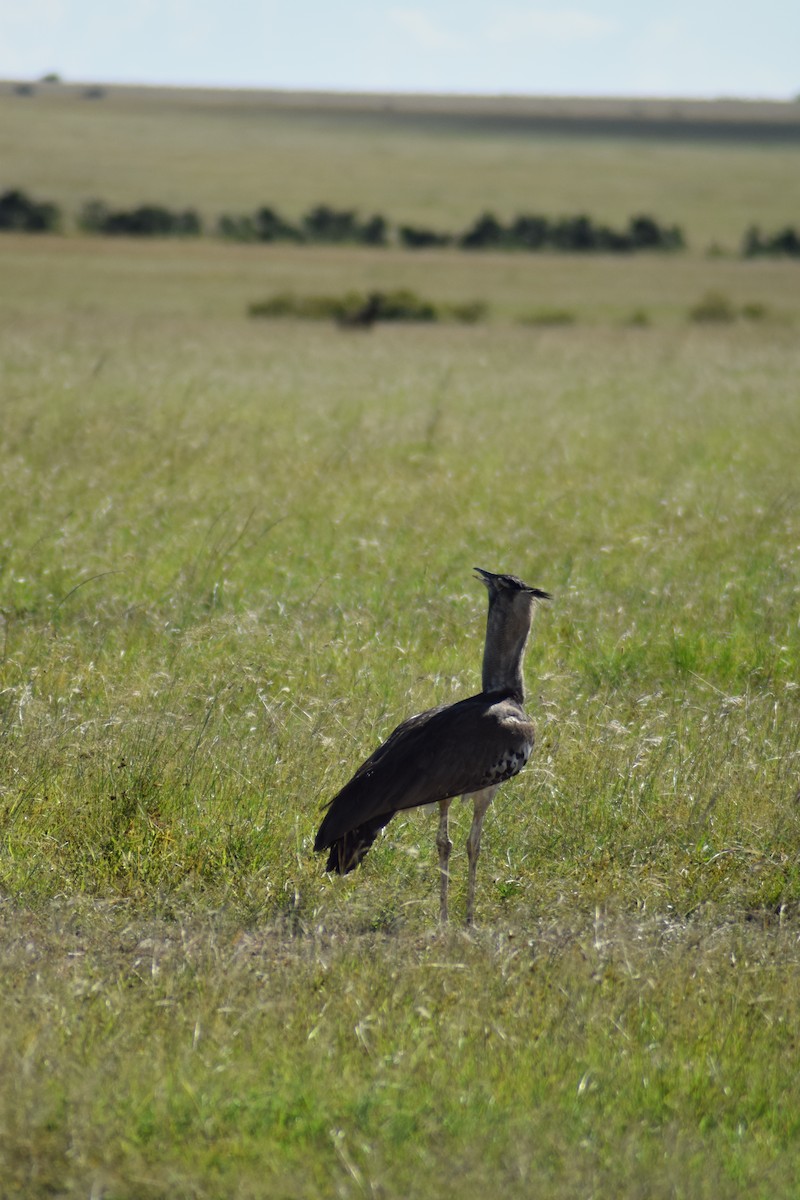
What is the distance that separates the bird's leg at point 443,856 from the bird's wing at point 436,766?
215 mm

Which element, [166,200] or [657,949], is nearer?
[657,949]

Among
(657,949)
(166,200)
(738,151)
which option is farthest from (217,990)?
(738,151)

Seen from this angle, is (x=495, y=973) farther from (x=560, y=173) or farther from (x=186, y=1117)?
(x=560, y=173)

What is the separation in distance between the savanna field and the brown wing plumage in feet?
1.01

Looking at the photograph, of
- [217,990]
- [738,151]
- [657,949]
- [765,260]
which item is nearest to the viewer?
[217,990]

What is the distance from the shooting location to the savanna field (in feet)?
11.8

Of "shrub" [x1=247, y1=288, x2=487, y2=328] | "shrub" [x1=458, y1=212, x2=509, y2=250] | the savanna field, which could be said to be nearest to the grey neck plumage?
the savanna field

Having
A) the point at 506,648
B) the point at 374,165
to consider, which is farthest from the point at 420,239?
the point at 506,648

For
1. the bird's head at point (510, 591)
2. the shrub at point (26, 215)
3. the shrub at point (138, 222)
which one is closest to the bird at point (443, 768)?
the bird's head at point (510, 591)

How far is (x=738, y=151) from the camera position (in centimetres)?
11775

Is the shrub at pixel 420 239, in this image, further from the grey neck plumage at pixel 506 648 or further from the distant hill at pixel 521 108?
the distant hill at pixel 521 108

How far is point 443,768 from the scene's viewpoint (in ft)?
16.1

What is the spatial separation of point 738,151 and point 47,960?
123m

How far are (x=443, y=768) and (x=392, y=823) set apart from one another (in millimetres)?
1064
